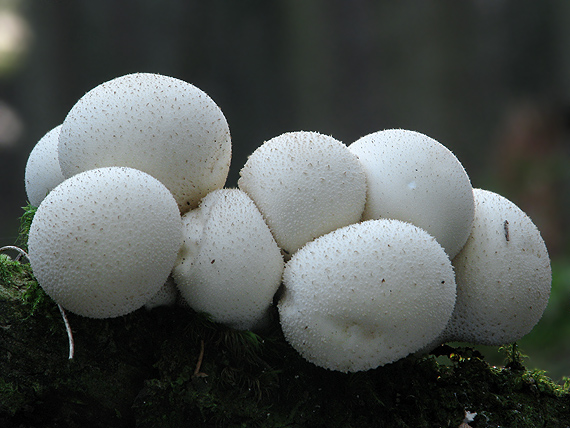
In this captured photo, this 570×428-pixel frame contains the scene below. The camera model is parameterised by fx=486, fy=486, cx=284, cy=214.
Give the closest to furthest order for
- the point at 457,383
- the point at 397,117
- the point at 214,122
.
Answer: the point at 214,122 < the point at 457,383 < the point at 397,117

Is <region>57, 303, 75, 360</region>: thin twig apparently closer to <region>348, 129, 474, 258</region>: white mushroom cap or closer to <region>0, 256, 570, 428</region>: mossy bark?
<region>0, 256, 570, 428</region>: mossy bark

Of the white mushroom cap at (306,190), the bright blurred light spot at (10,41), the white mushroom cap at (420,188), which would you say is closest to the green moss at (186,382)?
the white mushroom cap at (306,190)

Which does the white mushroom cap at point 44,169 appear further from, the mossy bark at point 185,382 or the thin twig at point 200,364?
the thin twig at point 200,364

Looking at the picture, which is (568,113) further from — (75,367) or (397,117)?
(75,367)

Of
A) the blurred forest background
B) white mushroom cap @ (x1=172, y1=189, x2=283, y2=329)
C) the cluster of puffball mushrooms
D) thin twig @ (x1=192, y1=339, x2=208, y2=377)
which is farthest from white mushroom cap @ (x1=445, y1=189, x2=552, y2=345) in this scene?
the blurred forest background

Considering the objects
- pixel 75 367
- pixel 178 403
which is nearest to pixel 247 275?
pixel 178 403

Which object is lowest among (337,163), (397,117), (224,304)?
(397,117)
